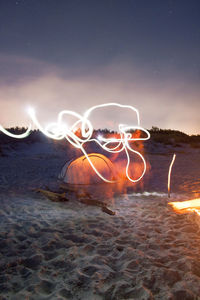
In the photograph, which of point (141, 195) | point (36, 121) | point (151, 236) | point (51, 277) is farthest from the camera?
point (141, 195)

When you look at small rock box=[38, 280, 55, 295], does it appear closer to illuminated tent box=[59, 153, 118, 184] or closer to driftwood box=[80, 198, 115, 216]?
driftwood box=[80, 198, 115, 216]

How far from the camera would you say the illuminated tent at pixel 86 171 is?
1026 cm

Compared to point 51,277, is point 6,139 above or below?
above

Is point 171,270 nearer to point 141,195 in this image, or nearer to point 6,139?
point 141,195

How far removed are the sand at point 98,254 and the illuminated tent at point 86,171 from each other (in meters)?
3.50

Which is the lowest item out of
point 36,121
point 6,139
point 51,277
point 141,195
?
point 51,277

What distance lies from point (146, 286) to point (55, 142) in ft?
87.4

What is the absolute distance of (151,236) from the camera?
4562mm

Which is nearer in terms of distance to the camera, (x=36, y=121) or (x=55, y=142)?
(x=36, y=121)

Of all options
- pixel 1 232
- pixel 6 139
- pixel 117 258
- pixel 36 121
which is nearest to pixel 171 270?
pixel 117 258

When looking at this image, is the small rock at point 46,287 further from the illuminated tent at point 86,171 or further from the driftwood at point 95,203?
the illuminated tent at point 86,171

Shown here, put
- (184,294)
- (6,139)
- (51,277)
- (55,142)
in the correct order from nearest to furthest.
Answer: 1. (184,294)
2. (51,277)
3. (6,139)
4. (55,142)

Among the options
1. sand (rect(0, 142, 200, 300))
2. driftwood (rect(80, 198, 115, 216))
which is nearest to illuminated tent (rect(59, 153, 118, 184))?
driftwood (rect(80, 198, 115, 216))

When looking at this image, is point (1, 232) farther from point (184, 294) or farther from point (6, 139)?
point (6, 139)
